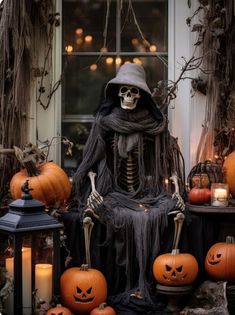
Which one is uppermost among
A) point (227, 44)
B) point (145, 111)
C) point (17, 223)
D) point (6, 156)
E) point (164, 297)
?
point (227, 44)

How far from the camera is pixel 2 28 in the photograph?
15.6 ft

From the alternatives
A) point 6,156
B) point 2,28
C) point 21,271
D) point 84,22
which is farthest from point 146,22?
point 21,271

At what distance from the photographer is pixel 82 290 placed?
407 centimetres

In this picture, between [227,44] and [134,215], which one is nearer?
[134,215]

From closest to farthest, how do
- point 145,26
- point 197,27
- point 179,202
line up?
point 179,202 → point 197,27 → point 145,26

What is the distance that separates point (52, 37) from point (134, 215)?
167cm

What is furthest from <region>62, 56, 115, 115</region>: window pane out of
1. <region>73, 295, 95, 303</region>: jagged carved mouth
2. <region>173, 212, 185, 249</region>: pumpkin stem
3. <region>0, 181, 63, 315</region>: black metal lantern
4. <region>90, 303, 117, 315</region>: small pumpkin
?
<region>90, 303, 117, 315</region>: small pumpkin

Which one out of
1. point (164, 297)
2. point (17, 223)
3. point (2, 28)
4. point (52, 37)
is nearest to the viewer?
point (17, 223)

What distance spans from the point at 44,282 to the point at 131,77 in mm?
1670

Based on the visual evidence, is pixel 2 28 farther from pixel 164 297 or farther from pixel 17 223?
pixel 164 297

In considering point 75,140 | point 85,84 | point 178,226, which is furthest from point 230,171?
point 85,84

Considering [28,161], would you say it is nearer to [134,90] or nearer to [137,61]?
[134,90]

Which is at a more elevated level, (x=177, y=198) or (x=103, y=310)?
(x=177, y=198)

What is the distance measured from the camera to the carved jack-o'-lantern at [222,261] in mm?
4285
